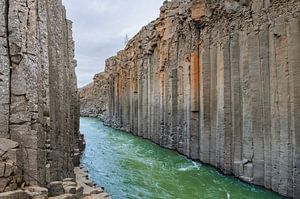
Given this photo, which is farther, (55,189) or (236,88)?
(236,88)

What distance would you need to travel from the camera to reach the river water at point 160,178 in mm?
12172

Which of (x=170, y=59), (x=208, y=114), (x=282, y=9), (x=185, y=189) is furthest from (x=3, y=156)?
(x=170, y=59)

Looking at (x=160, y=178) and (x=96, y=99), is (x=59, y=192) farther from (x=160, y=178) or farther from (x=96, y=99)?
(x=96, y=99)

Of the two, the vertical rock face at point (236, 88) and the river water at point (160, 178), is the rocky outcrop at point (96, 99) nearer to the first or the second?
the vertical rock face at point (236, 88)

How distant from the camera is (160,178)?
587 inches

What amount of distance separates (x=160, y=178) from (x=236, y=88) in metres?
5.31

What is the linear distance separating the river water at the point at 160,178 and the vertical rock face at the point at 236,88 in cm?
57

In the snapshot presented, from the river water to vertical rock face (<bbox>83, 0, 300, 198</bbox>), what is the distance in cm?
57

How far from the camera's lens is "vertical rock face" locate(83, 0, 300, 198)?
11.0 meters

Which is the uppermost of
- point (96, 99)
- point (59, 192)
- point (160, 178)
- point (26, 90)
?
point (96, 99)

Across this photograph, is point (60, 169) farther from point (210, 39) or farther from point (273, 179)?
point (210, 39)

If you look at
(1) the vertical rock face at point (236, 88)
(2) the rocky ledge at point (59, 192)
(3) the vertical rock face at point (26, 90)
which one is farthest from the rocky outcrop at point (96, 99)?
(3) the vertical rock face at point (26, 90)

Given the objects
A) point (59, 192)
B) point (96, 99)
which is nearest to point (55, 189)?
point (59, 192)

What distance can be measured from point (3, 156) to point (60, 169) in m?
3.08
